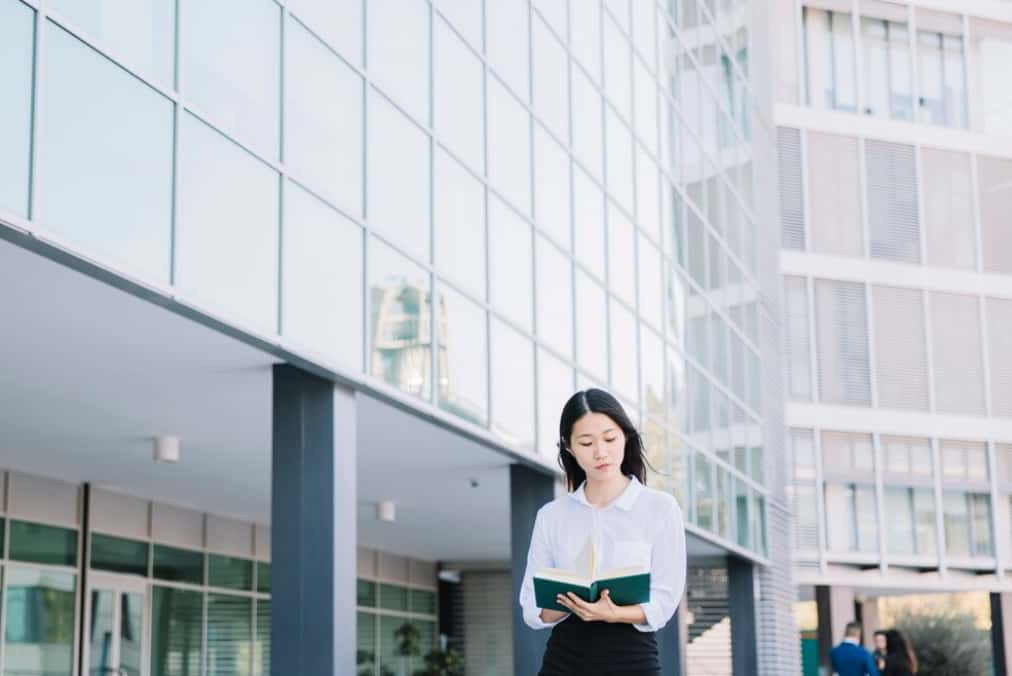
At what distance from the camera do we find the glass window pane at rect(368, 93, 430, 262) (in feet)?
41.2

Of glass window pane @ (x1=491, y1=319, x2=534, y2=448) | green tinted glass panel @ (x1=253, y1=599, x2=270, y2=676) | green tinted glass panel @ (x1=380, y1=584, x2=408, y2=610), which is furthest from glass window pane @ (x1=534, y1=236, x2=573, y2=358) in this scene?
green tinted glass panel @ (x1=380, y1=584, x2=408, y2=610)

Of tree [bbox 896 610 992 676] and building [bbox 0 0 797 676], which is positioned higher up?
building [bbox 0 0 797 676]

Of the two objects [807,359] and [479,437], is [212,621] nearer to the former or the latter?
[479,437]

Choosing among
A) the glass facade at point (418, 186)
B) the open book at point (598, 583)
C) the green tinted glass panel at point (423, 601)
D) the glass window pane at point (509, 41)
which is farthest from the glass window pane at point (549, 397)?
the green tinted glass panel at point (423, 601)

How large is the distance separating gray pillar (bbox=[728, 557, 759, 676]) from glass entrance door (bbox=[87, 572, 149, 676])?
35.5 ft

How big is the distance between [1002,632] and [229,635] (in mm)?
20077

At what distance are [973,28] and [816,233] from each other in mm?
7394

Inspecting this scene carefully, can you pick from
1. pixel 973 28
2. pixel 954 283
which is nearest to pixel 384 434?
pixel 954 283

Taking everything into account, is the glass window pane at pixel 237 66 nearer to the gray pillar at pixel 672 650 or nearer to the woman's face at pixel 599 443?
the woman's face at pixel 599 443

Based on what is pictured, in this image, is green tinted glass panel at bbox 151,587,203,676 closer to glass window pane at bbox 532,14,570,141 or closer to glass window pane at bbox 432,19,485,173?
glass window pane at bbox 532,14,570,141

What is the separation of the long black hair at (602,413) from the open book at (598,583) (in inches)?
12.0

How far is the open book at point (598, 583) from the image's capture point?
4516 millimetres

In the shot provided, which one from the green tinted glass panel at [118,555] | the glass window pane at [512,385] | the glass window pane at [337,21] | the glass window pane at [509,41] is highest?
the glass window pane at [509,41]

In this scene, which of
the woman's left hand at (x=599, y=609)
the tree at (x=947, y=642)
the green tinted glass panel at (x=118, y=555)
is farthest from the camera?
the tree at (x=947, y=642)
